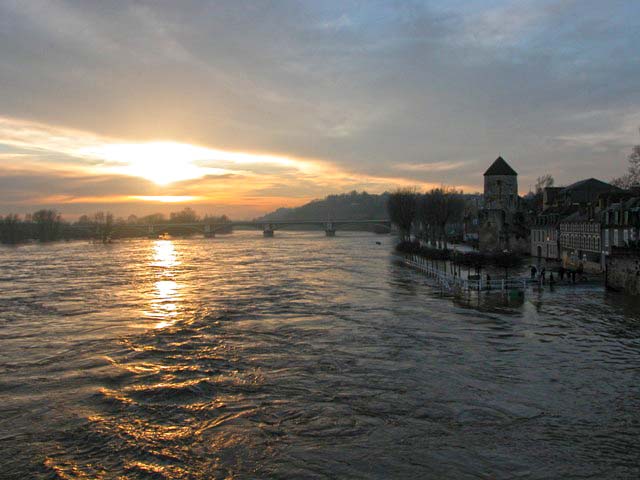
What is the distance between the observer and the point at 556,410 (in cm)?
1525

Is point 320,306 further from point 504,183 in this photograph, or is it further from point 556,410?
point 504,183

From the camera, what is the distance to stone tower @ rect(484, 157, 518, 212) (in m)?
80.5

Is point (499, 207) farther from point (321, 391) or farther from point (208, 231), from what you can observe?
point (208, 231)

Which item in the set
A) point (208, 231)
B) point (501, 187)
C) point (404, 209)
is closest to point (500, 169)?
point (501, 187)

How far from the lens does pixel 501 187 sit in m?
80.7

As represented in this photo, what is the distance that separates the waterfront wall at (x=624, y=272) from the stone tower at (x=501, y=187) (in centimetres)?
4182

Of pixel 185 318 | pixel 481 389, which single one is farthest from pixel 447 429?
pixel 185 318

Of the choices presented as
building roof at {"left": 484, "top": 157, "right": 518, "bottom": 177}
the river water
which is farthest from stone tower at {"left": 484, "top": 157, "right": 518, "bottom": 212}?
the river water

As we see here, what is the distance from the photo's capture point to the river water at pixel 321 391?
1246 cm

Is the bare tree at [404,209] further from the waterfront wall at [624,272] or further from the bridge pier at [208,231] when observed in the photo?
the bridge pier at [208,231]

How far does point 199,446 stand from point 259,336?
11465mm

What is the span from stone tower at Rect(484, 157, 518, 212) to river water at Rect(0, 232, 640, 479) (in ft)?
161

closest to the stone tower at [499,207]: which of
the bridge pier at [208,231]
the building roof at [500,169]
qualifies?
the building roof at [500,169]

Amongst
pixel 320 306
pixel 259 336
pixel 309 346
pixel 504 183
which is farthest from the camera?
pixel 504 183
